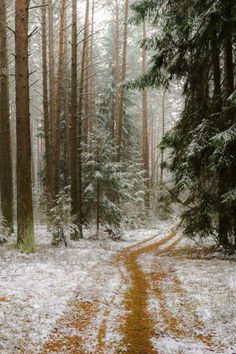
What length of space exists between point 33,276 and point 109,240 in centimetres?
1066

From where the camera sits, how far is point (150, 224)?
27.8m

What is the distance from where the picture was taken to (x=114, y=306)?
6.86 metres

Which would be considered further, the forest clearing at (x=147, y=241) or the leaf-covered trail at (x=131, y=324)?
the forest clearing at (x=147, y=241)

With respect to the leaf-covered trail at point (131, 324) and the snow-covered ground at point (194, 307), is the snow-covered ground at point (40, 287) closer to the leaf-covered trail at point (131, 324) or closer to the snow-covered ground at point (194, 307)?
the leaf-covered trail at point (131, 324)

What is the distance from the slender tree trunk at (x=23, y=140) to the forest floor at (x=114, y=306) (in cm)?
78

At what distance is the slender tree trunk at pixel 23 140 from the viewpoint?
1135 centimetres

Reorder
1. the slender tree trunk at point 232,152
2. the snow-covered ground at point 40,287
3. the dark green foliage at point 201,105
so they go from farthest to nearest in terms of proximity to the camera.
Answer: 1. the slender tree trunk at point 232,152
2. the dark green foliage at point 201,105
3. the snow-covered ground at point 40,287

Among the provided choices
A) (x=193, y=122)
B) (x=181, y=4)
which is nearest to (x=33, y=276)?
(x=193, y=122)

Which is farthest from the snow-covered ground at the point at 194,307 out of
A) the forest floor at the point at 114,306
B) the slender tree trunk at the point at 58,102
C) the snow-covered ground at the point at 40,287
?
the slender tree trunk at the point at 58,102

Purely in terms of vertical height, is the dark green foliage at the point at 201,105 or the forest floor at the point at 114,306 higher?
the dark green foliage at the point at 201,105

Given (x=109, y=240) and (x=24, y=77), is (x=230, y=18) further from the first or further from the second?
(x=109, y=240)

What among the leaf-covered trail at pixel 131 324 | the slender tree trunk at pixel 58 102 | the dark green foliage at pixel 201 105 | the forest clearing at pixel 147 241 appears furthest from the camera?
the slender tree trunk at pixel 58 102

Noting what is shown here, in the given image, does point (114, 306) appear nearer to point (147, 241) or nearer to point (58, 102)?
point (147, 241)

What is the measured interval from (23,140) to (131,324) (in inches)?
281
